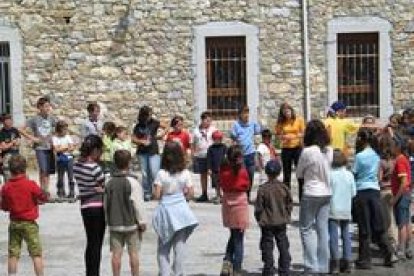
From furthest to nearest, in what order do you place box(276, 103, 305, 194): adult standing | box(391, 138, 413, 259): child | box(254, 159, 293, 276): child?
box(276, 103, 305, 194): adult standing < box(391, 138, 413, 259): child < box(254, 159, 293, 276): child

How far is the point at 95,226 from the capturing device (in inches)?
382

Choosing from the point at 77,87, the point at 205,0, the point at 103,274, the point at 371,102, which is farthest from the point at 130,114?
the point at 103,274

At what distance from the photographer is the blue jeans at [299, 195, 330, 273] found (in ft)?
33.7

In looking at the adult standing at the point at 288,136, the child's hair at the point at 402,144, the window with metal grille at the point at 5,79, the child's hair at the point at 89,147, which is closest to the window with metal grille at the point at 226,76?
the window with metal grille at the point at 5,79

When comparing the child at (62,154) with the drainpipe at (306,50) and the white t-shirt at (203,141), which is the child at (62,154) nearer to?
the white t-shirt at (203,141)

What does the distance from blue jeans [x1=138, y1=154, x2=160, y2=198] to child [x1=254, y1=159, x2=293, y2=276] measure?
576 cm

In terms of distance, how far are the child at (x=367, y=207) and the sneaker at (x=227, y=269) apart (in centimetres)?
157

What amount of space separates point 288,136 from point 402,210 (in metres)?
3.99

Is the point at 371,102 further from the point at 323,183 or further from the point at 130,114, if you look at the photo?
the point at 323,183

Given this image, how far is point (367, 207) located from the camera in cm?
1080

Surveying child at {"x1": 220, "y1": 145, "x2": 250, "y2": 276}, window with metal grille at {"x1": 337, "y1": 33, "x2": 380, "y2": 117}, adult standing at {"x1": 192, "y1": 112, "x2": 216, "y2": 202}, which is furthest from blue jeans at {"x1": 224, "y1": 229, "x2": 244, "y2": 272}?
window with metal grille at {"x1": 337, "y1": 33, "x2": 380, "y2": 117}

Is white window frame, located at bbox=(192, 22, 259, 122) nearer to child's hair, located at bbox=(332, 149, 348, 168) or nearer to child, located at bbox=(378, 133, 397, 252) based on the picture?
child, located at bbox=(378, 133, 397, 252)

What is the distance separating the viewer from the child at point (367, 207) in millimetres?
10742

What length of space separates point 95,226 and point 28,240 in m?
0.69
